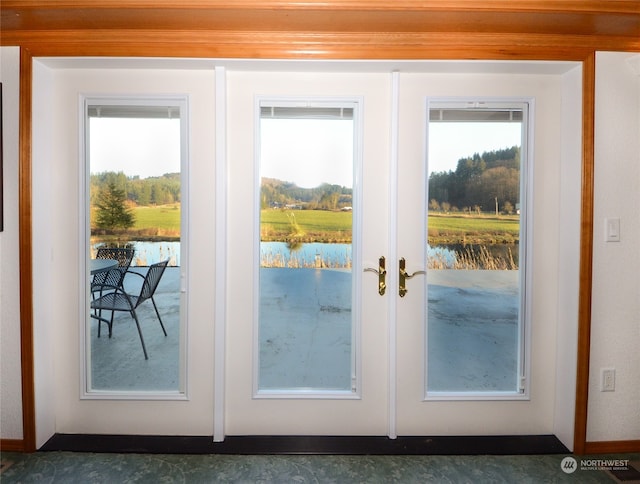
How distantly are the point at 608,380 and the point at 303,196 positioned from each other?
191 cm

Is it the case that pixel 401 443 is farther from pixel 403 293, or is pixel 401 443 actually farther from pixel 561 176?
pixel 561 176

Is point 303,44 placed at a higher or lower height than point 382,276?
higher

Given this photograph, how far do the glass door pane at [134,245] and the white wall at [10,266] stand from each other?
0.33 metres

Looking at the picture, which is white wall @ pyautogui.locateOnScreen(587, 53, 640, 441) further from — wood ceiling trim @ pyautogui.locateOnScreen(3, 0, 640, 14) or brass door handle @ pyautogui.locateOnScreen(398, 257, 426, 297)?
brass door handle @ pyautogui.locateOnScreen(398, 257, 426, 297)

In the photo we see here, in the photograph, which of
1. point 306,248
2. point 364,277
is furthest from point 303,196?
point 364,277

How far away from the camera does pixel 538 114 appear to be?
203cm

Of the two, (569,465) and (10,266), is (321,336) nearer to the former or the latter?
(569,465)

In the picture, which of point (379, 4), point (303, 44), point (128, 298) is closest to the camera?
point (379, 4)

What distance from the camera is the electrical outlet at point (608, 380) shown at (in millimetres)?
1951

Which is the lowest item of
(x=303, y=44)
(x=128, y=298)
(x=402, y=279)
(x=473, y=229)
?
(x=128, y=298)

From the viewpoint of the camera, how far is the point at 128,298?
2.08 m

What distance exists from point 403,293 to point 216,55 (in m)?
1.59

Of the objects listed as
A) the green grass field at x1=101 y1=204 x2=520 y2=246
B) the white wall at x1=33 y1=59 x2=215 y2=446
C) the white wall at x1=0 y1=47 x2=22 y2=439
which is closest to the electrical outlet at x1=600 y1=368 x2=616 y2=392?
the green grass field at x1=101 y1=204 x2=520 y2=246

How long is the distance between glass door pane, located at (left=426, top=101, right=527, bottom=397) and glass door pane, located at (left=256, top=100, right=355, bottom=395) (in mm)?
480
